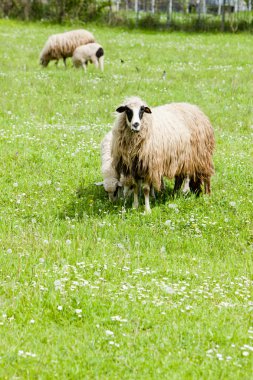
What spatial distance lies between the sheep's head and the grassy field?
50.3 inches

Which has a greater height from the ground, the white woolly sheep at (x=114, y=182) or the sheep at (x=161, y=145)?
the sheep at (x=161, y=145)

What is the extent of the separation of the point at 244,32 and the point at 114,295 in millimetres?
30535

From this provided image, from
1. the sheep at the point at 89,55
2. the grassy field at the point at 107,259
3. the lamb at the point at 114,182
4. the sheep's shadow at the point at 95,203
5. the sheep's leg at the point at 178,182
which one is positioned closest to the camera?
the grassy field at the point at 107,259

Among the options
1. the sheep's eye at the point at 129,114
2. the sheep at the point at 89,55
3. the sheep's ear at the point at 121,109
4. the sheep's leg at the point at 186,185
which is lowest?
the sheep's leg at the point at 186,185

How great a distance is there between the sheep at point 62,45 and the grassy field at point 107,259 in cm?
678

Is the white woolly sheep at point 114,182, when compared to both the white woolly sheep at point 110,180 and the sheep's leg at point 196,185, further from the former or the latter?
the sheep's leg at point 196,185

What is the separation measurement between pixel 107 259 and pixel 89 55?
52.8 feet

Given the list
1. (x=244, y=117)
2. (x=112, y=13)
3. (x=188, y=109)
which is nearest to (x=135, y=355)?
(x=188, y=109)

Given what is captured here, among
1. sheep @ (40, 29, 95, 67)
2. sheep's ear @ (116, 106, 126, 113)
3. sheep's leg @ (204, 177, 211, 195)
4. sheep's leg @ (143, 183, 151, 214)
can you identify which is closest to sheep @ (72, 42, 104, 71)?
sheep @ (40, 29, 95, 67)

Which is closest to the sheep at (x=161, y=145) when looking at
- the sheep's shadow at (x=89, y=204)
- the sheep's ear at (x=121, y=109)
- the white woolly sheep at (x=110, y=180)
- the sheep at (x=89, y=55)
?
the sheep's ear at (x=121, y=109)

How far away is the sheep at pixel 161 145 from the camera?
31.5ft

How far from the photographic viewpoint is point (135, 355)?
5320 millimetres

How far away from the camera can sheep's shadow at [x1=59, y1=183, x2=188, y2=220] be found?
31.3 ft

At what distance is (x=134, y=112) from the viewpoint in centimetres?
941
